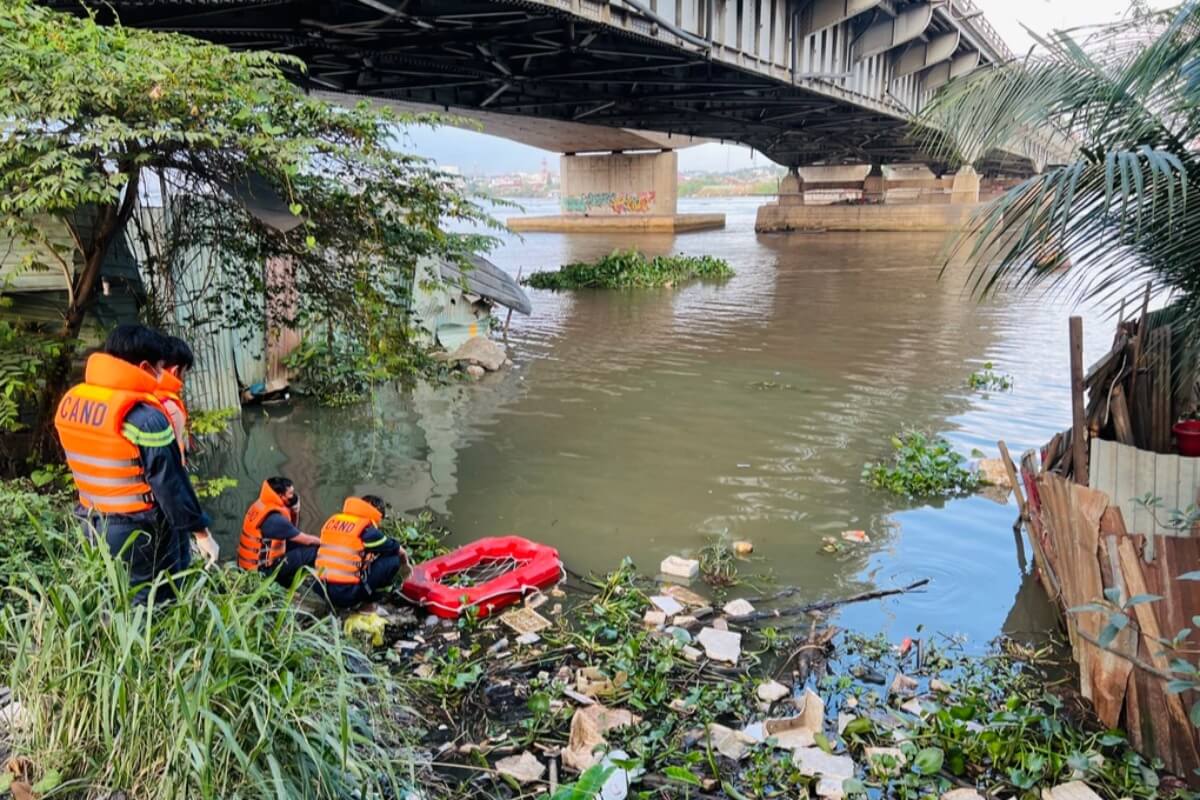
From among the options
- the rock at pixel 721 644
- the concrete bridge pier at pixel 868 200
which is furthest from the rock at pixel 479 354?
the concrete bridge pier at pixel 868 200

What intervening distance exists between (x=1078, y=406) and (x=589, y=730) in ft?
12.6

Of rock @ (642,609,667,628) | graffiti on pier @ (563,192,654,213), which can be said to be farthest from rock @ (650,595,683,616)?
graffiti on pier @ (563,192,654,213)

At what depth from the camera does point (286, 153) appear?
19.4ft

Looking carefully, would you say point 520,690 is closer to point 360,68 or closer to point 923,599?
Result: point 923,599

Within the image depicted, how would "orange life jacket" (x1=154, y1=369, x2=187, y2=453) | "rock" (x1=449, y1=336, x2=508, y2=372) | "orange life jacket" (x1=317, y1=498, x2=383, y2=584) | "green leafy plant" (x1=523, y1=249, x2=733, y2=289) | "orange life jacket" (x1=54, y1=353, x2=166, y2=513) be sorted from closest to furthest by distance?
"orange life jacket" (x1=54, y1=353, x2=166, y2=513) < "orange life jacket" (x1=154, y1=369, x2=187, y2=453) < "orange life jacket" (x1=317, y1=498, x2=383, y2=584) < "rock" (x1=449, y1=336, x2=508, y2=372) < "green leafy plant" (x1=523, y1=249, x2=733, y2=289)

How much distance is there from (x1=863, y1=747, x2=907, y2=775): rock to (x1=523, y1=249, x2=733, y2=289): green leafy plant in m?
23.5

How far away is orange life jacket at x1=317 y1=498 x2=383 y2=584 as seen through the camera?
602 centimetres

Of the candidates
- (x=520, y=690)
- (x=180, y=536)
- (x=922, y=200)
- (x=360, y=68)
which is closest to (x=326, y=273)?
(x=180, y=536)

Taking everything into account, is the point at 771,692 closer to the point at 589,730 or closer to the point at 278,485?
the point at 589,730

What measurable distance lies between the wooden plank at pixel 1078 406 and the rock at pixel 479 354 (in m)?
10.7

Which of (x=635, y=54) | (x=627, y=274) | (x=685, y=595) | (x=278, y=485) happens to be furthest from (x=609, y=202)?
(x=278, y=485)

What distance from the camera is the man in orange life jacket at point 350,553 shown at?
6.02 metres

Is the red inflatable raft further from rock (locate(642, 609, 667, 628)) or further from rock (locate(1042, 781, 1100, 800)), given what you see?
rock (locate(1042, 781, 1100, 800))

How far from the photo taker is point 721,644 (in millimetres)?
5699
